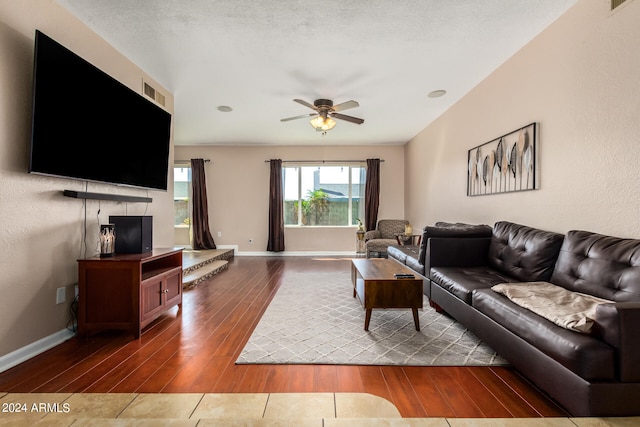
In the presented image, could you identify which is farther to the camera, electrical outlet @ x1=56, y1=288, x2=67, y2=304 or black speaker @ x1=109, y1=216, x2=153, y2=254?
black speaker @ x1=109, y1=216, x2=153, y2=254

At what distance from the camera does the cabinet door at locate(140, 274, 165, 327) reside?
241 cm

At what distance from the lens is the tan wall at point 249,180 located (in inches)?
280

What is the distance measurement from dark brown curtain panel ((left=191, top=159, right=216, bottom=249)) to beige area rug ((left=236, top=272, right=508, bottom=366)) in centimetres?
423

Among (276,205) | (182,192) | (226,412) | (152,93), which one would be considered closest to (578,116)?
(226,412)

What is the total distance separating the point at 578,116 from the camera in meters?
2.33

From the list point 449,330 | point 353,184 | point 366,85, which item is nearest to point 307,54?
point 366,85

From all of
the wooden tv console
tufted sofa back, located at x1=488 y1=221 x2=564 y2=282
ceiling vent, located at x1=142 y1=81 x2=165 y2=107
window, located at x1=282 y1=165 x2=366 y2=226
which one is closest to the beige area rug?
tufted sofa back, located at x1=488 y1=221 x2=564 y2=282

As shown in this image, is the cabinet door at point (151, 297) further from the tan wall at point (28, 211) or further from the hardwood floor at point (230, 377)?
the tan wall at point (28, 211)

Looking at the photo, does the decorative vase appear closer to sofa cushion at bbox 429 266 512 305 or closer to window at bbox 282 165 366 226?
sofa cushion at bbox 429 266 512 305

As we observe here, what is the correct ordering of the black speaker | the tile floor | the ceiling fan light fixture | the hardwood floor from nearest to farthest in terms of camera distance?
the tile floor → the hardwood floor → the black speaker → the ceiling fan light fixture

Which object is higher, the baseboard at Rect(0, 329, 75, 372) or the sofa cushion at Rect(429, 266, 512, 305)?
the sofa cushion at Rect(429, 266, 512, 305)

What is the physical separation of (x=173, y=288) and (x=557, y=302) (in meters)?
3.20

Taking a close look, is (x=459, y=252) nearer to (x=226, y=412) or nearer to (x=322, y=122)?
(x=322, y=122)

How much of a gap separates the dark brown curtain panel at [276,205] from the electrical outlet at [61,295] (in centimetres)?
468
